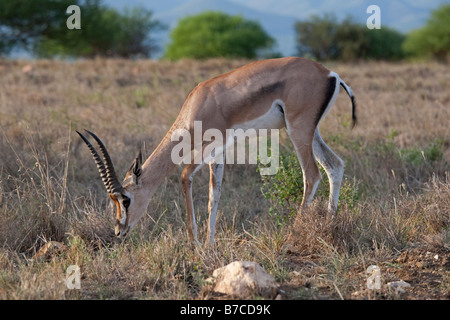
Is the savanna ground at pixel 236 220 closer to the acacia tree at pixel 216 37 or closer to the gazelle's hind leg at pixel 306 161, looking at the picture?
the gazelle's hind leg at pixel 306 161

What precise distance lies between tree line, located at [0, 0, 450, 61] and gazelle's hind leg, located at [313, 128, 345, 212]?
774 inches

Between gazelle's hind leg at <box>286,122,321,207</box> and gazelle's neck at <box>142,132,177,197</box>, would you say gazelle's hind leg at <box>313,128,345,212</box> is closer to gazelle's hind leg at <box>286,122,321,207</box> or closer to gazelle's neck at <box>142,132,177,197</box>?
gazelle's hind leg at <box>286,122,321,207</box>

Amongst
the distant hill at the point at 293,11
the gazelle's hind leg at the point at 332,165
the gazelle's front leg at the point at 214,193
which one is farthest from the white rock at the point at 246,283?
the distant hill at the point at 293,11

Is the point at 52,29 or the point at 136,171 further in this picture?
the point at 52,29

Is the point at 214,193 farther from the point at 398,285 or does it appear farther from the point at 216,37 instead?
the point at 216,37

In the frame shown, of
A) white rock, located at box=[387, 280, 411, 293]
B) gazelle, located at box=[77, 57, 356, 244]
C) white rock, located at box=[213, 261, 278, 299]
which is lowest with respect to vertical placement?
white rock, located at box=[387, 280, 411, 293]

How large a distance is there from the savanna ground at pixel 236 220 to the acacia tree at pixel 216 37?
21.6 m

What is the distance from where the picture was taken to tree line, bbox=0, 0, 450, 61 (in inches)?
977

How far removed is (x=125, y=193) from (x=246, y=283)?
1.53 meters

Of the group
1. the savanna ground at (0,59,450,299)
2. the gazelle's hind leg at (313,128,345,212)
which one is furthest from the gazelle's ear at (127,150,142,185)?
the gazelle's hind leg at (313,128,345,212)

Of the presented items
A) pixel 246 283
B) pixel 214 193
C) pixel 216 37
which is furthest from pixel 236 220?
pixel 216 37

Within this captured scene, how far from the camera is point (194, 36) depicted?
107 feet

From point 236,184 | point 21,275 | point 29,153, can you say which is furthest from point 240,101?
point 29,153

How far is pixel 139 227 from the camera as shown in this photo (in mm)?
5238
